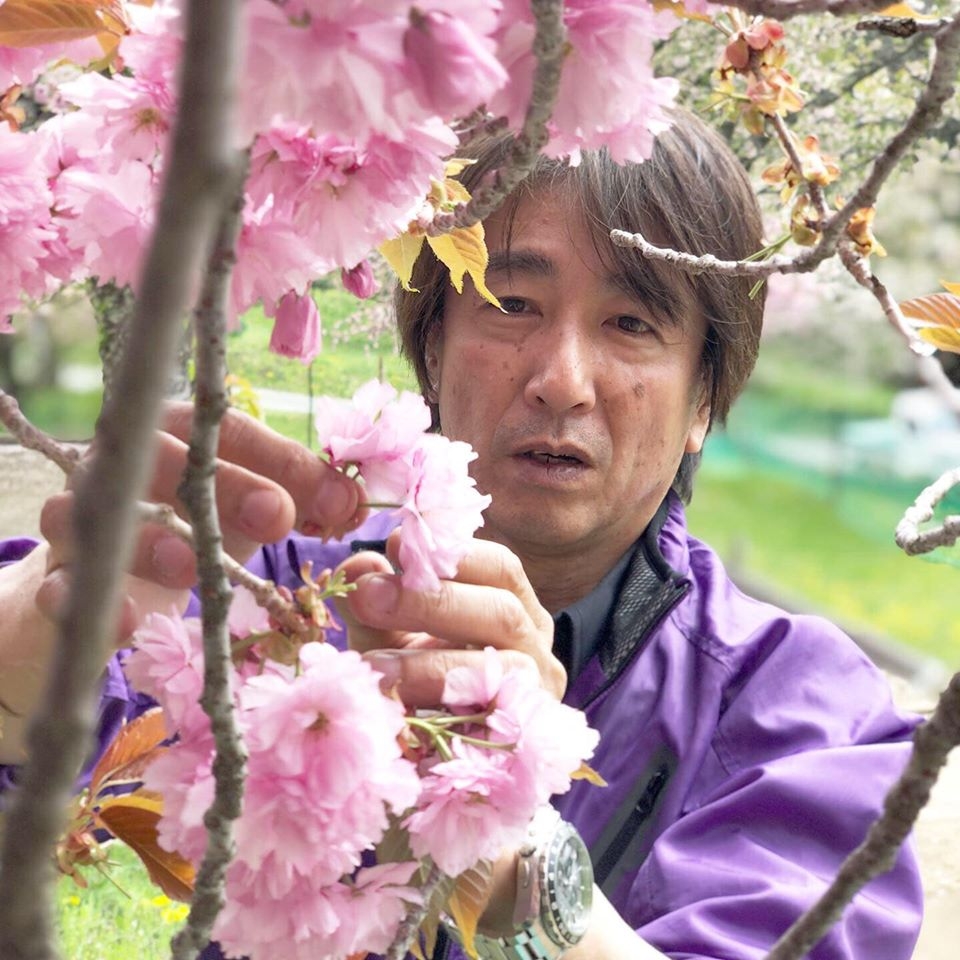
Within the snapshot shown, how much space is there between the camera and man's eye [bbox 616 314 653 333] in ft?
3.63

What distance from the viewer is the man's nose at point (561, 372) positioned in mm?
1051

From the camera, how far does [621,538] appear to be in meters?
1.21

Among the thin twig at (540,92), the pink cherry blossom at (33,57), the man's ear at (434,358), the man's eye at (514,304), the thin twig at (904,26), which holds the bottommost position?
the man's ear at (434,358)

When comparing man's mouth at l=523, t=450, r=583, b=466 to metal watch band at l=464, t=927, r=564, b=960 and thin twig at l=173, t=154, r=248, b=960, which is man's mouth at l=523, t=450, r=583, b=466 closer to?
metal watch band at l=464, t=927, r=564, b=960

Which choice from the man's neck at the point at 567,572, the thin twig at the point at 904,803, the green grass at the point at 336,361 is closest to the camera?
the thin twig at the point at 904,803

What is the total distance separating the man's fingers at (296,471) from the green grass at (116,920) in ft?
2.82

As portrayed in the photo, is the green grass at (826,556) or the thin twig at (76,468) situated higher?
the thin twig at (76,468)

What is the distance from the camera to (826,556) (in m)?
8.36

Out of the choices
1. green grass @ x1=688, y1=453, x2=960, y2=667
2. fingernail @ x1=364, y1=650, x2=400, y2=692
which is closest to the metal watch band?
fingernail @ x1=364, y1=650, x2=400, y2=692

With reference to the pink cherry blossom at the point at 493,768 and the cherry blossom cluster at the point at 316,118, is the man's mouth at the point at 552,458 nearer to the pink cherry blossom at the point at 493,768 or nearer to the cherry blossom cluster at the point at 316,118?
the cherry blossom cluster at the point at 316,118

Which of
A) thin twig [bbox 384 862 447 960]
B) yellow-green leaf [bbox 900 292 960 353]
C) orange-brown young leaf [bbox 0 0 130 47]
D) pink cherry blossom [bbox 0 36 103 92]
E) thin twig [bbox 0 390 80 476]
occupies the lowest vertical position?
thin twig [bbox 384 862 447 960]

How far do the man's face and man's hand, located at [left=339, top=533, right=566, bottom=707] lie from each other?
0.44 meters

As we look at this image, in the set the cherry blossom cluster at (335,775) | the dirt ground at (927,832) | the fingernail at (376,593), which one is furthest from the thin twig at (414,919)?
the dirt ground at (927,832)

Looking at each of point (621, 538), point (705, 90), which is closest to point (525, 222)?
point (621, 538)
